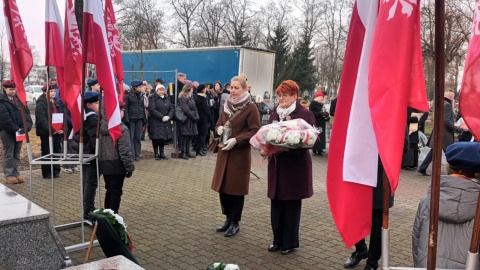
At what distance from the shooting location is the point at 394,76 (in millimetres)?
2156

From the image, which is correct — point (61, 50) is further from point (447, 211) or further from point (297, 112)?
point (447, 211)

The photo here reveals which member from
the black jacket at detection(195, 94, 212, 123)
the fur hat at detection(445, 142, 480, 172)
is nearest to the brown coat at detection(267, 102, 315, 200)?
the fur hat at detection(445, 142, 480, 172)

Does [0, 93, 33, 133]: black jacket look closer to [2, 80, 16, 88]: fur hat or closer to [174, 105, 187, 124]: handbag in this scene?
[2, 80, 16, 88]: fur hat

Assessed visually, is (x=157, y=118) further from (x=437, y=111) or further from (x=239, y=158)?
(x=437, y=111)

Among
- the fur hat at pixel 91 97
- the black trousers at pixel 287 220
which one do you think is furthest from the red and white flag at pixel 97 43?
the black trousers at pixel 287 220

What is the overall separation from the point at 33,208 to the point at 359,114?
356cm

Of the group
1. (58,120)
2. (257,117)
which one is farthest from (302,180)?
(58,120)

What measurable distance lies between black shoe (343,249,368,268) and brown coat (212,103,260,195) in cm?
149

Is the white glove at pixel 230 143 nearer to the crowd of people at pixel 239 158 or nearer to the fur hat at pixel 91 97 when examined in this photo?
the crowd of people at pixel 239 158

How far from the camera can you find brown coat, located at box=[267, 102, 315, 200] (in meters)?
4.93

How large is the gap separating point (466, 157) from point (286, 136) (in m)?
2.00

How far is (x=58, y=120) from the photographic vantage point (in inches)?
255

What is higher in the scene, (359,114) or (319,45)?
(319,45)

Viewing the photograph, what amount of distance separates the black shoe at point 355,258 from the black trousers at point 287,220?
638 millimetres
